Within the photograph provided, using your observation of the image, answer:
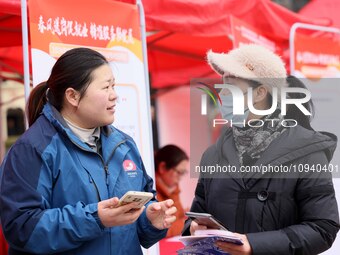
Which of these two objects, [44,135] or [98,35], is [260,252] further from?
[98,35]

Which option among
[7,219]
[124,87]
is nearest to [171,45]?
[124,87]

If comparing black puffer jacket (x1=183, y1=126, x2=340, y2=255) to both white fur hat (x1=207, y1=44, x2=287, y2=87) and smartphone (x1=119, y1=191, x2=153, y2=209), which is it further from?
smartphone (x1=119, y1=191, x2=153, y2=209)

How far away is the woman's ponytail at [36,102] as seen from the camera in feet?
7.40

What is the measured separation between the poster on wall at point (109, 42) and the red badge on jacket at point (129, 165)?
82cm

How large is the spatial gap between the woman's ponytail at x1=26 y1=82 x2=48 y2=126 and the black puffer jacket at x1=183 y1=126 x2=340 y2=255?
75 cm

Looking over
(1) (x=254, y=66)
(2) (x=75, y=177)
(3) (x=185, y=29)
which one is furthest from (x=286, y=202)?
(3) (x=185, y=29)

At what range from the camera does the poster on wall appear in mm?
2889

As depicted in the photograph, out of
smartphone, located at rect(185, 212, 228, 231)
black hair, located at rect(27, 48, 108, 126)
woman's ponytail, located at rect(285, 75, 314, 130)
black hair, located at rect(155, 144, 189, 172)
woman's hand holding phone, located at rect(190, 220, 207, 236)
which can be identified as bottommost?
woman's hand holding phone, located at rect(190, 220, 207, 236)

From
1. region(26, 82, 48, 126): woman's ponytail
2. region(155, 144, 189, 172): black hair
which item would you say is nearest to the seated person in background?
region(155, 144, 189, 172): black hair

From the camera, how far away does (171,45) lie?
20.8 feet

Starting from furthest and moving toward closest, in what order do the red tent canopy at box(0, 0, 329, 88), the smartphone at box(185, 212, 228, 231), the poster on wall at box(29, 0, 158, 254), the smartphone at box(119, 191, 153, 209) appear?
1. the red tent canopy at box(0, 0, 329, 88)
2. the poster on wall at box(29, 0, 158, 254)
3. the smartphone at box(185, 212, 228, 231)
4. the smartphone at box(119, 191, 153, 209)

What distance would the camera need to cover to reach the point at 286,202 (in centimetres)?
210

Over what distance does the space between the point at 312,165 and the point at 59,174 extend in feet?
2.92

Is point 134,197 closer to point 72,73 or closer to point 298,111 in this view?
point 72,73
